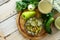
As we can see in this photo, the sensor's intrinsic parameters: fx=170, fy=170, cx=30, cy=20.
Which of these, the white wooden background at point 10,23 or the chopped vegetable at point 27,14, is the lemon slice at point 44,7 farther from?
the white wooden background at point 10,23

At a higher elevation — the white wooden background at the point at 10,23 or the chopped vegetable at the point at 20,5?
the chopped vegetable at the point at 20,5

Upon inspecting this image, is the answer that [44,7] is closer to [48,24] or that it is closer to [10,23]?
[48,24]

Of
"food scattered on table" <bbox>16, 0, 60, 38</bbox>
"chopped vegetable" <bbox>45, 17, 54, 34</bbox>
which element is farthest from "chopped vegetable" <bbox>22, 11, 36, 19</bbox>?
"chopped vegetable" <bbox>45, 17, 54, 34</bbox>

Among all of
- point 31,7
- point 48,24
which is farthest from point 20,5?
point 48,24

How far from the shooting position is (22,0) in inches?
43.1

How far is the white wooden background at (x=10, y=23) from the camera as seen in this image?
1.08 m

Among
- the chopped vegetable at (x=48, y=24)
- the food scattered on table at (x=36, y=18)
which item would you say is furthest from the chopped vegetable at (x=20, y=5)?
the chopped vegetable at (x=48, y=24)

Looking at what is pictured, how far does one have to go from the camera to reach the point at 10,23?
3.60 feet

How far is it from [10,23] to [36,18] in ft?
0.56

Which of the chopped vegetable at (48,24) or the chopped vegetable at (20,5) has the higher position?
the chopped vegetable at (20,5)

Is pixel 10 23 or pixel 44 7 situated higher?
pixel 44 7

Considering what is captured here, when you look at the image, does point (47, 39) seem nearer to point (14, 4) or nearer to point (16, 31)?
point (16, 31)

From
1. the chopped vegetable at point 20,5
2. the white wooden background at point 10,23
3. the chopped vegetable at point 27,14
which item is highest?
the chopped vegetable at point 20,5

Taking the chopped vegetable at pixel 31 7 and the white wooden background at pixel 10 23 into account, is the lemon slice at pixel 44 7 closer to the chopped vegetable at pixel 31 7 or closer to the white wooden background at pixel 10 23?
the chopped vegetable at pixel 31 7
